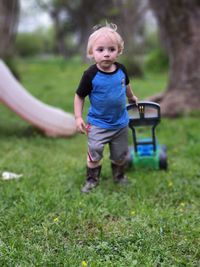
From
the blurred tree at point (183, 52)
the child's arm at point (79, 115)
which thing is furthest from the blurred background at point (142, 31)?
the child's arm at point (79, 115)

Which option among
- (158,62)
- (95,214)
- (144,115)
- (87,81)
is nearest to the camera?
(95,214)

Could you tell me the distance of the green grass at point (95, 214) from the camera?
2791 mm

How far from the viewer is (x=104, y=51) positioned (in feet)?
12.1

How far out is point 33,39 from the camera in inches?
1855

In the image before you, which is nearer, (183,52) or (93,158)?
(93,158)

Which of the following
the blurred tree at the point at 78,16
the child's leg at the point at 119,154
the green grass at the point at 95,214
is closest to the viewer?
the green grass at the point at 95,214

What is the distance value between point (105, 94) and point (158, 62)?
53.1 feet

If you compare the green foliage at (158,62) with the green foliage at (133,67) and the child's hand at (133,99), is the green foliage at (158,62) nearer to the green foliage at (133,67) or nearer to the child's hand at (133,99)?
→ the green foliage at (133,67)

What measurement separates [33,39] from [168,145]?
4305 centimetres

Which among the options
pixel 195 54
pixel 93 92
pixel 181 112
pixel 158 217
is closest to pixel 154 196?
pixel 158 217

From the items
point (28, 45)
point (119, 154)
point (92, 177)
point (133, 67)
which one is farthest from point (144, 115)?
point (28, 45)

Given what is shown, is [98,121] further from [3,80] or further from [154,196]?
[3,80]

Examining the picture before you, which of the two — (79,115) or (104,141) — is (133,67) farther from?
(79,115)

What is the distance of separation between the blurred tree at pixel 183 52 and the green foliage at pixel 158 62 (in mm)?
11437
